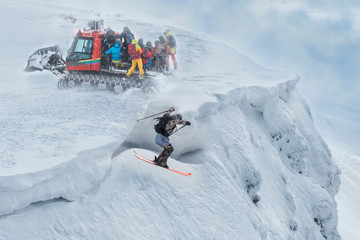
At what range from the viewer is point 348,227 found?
47.2 feet

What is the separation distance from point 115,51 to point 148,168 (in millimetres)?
5036

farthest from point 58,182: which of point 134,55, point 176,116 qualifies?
point 134,55

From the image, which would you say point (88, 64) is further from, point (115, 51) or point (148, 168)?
point (148, 168)

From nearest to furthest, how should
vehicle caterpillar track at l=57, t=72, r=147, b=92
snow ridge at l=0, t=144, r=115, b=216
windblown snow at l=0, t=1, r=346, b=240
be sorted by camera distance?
snow ridge at l=0, t=144, r=115, b=216 → windblown snow at l=0, t=1, r=346, b=240 → vehicle caterpillar track at l=57, t=72, r=147, b=92

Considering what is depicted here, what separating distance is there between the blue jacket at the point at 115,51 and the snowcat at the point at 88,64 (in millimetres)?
205

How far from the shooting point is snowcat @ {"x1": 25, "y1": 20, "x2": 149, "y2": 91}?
7.85 m

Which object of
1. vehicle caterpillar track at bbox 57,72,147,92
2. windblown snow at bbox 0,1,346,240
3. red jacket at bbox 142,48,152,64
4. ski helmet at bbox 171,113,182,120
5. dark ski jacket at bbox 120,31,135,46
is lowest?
windblown snow at bbox 0,1,346,240

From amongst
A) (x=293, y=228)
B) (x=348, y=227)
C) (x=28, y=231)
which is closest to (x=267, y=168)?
(x=293, y=228)

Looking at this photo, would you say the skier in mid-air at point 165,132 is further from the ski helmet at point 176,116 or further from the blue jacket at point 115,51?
the blue jacket at point 115,51

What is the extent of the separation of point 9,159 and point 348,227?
1638 centimetres

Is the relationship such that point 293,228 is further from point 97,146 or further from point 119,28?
point 119,28

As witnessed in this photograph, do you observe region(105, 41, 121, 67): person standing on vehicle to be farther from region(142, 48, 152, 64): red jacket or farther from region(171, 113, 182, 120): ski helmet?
region(171, 113, 182, 120): ski helmet

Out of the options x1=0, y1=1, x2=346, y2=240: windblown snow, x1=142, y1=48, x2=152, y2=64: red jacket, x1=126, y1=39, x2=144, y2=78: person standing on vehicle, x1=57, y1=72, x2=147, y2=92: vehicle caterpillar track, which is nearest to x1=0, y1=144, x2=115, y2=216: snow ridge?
x1=0, y1=1, x2=346, y2=240: windblown snow

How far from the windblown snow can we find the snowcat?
443 mm
